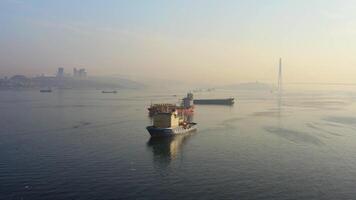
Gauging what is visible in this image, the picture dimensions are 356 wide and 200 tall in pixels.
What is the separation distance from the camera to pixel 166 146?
6375cm

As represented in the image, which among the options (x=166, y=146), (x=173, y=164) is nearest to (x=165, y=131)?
(x=166, y=146)

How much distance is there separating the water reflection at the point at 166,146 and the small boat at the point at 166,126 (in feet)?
3.33

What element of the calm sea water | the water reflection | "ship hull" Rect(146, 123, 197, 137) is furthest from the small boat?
the calm sea water

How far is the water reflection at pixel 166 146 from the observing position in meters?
54.3

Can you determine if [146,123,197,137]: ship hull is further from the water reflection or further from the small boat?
the water reflection

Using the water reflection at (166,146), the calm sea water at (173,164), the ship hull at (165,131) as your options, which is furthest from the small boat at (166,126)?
the calm sea water at (173,164)

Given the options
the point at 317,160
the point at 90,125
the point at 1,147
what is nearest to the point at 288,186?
the point at 317,160

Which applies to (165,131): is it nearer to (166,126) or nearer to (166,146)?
(166,126)

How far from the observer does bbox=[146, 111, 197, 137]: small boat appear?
70.2 metres

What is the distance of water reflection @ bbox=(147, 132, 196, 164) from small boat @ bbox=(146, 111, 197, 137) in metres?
1.02

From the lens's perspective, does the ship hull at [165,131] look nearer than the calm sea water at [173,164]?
No

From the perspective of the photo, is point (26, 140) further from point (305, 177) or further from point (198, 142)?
point (305, 177)

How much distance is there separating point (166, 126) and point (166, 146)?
946cm

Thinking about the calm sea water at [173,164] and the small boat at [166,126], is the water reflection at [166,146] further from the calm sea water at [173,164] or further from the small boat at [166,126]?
the small boat at [166,126]
